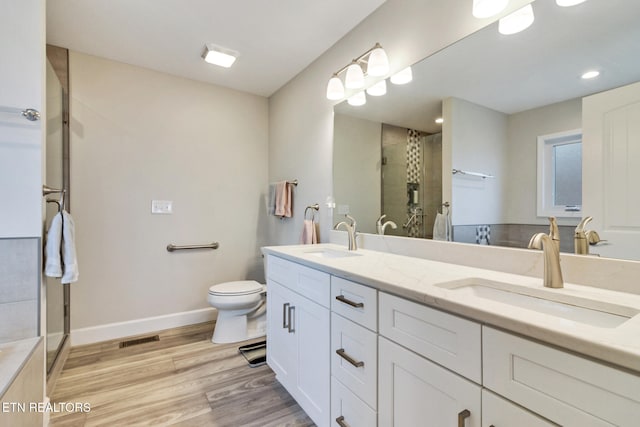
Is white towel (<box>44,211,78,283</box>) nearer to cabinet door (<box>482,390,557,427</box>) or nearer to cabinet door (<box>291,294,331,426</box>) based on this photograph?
cabinet door (<box>291,294,331,426</box>)

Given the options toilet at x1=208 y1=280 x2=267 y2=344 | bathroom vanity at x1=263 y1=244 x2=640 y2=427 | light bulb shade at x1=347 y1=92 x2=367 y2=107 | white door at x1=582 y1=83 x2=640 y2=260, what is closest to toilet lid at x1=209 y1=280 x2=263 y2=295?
toilet at x1=208 y1=280 x2=267 y2=344

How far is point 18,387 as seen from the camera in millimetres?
1087

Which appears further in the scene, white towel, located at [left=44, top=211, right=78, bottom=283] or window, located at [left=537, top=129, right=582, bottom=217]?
white towel, located at [left=44, top=211, right=78, bottom=283]

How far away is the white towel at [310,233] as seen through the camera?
2.37 metres

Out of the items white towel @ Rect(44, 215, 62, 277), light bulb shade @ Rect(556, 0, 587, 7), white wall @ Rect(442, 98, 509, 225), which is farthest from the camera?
white towel @ Rect(44, 215, 62, 277)

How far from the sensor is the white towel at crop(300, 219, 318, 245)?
2367 millimetres

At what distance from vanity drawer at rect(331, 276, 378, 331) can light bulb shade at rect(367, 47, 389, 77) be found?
1251 mm

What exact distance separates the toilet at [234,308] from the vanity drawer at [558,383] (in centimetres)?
198

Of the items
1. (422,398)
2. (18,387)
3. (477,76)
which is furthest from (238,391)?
(477,76)

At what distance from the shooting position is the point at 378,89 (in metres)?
1.89

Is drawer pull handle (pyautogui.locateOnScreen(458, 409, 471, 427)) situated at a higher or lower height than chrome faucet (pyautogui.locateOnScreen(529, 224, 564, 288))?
lower

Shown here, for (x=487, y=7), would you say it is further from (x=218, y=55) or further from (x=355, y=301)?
(x=218, y=55)

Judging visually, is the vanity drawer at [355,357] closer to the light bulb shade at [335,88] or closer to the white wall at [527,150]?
the white wall at [527,150]

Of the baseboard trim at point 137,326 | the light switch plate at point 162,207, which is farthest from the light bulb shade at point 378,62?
the baseboard trim at point 137,326
